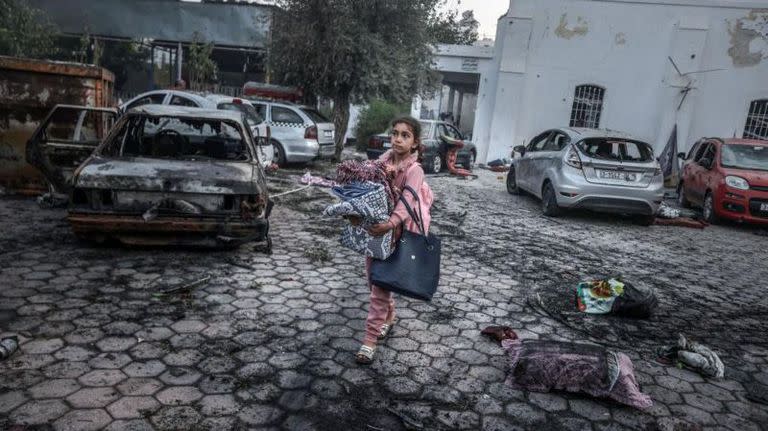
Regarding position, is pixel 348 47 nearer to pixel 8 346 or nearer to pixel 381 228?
pixel 381 228

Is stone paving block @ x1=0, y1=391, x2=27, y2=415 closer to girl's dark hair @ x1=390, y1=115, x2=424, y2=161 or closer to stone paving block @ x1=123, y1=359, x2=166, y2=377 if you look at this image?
stone paving block @ x1=123, y1=359, x2=166, y2=377

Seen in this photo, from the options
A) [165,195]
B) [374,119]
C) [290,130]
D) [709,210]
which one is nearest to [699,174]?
[709,210]

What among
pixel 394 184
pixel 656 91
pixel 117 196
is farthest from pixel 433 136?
pixel 394 184

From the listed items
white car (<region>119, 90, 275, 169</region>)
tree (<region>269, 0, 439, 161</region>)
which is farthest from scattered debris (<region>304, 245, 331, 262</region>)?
tree (<region>269, 0, 439, 161</region>)

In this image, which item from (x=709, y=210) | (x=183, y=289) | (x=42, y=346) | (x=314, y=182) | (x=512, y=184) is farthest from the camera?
(x=512, y=184)

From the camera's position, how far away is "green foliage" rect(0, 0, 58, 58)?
51.0 ft

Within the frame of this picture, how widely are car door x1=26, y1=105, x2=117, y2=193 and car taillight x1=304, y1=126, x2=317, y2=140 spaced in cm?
501

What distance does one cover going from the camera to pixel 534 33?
1772 centimetres

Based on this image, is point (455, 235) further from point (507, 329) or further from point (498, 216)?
point (507, 329)

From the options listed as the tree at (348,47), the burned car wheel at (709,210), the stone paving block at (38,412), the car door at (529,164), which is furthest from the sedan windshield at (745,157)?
the stone paving block at (38,412)

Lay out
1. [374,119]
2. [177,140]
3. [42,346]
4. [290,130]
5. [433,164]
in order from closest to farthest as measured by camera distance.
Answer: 1. [42,346]
2. [177,140]
3. [290,130]
4. [433,164]
5. [374,119]

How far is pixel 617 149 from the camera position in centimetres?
888

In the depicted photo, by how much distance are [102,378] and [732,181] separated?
10948mm

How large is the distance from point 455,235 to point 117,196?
14.6 feet
